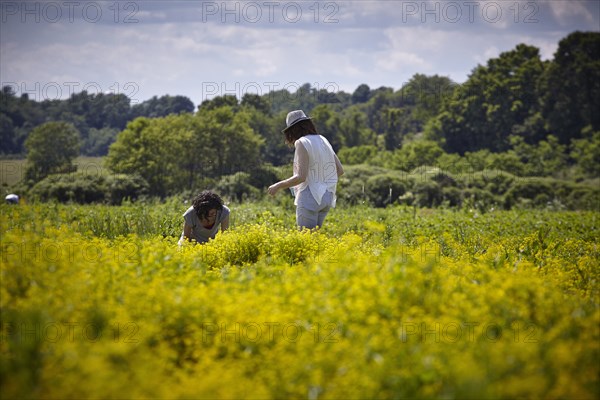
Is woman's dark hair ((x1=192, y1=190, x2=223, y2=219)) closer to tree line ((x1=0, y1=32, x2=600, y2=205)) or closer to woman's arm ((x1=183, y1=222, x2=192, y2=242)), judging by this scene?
woman's arm ((x1=183, y1=222, x2=192, y2=242))

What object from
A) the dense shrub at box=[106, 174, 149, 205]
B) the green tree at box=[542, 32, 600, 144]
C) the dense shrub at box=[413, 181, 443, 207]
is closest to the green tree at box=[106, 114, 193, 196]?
the dense shrub at box=[106, 174, 149, 205]

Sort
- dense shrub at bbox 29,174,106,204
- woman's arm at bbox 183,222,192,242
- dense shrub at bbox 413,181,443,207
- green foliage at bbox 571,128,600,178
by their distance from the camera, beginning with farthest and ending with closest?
1. green foliage at bbox 571,128,600,178
2. dense shrub at bbox 29,174,106,204
3. dense shrub at bbox 413,181,443,207
4. woman's arm at bbox 183,222,192,242

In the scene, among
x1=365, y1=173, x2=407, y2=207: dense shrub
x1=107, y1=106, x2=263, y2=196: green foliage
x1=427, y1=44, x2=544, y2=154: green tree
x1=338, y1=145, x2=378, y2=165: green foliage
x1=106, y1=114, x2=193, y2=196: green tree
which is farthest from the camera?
x1=338, y1=145, x2=378, y2=165: green foliage

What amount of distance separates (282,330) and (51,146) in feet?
196

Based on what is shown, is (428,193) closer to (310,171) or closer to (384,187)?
(384,187)

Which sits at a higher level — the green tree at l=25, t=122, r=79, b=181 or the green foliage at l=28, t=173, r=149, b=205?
the green foliage at l=28, t=173, r=149, b=205

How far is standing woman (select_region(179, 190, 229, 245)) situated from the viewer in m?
6.93

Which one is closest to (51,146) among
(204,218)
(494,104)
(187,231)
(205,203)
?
(494,104)

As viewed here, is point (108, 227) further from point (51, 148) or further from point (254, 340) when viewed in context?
point (51, 148)

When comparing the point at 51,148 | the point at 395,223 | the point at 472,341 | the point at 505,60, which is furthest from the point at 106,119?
the point at 472,341

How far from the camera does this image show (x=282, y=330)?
384cm

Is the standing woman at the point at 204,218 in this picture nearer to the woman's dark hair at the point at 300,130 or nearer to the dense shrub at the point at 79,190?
the woman's dark hair at the point at 300,130

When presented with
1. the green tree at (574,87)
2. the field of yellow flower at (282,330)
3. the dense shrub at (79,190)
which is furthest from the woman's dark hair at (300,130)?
the green tree at (574,87)

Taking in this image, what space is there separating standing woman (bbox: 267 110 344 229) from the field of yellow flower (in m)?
1.34
